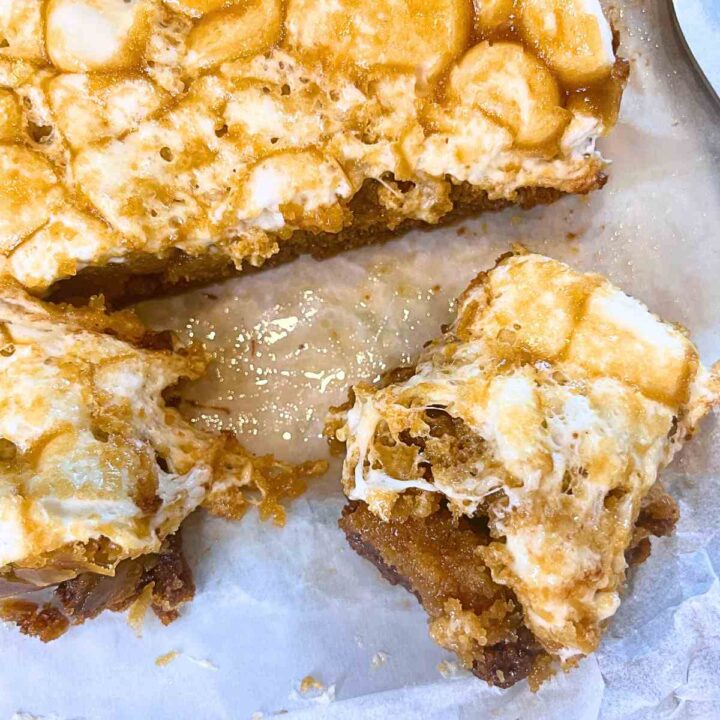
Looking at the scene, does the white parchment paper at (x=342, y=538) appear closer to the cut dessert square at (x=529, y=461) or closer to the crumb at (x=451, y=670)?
the crumb at (x=451, y=670)

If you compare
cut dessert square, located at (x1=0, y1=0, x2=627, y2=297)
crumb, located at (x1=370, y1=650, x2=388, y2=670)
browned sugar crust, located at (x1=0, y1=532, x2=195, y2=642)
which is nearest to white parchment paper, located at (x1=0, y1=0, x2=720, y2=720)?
crumb, located at (x1=370, y1=650, x2=388, y2=670)

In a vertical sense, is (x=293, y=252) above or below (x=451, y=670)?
above

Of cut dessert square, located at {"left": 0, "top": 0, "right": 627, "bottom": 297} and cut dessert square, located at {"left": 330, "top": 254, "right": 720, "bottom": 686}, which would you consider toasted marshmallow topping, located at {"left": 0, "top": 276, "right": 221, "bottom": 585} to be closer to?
cut dessert square, located at {"left": 0, "top": 0, "right": 627, "bottom": 297}

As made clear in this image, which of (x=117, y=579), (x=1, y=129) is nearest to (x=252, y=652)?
(x=117, y=579)

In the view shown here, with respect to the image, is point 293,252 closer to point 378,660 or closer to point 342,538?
point 342,538

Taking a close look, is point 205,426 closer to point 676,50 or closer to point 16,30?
point 16,30

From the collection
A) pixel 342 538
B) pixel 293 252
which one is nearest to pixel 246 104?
pixel 293 252

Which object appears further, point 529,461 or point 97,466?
point 97,466
